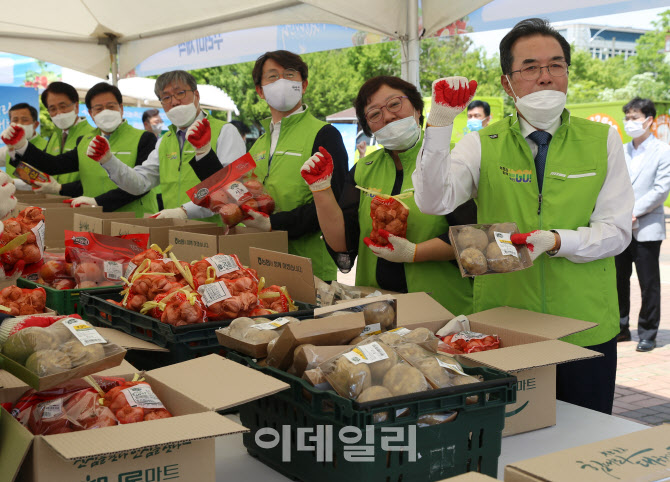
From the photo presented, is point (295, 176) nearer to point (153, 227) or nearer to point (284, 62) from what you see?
point (284, 62)

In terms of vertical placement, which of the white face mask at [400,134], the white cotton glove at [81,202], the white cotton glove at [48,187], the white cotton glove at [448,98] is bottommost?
the white cotton glove at [81,202]

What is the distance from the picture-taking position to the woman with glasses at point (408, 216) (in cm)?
290

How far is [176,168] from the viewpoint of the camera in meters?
4.53

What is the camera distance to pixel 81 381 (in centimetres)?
157

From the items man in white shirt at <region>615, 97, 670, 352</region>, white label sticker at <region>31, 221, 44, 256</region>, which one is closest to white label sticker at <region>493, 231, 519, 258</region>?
white label sticker at <region>31, 221, 44, 256</region>

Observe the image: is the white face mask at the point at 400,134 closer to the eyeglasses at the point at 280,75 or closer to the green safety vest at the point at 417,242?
the green safety vest at the point at 417,242

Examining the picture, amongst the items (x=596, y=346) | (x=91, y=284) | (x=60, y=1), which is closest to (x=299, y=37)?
(x=60, y=1)

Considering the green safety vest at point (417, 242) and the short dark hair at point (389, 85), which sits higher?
the short dark hair at point (389, 85)

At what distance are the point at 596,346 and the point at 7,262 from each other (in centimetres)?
224

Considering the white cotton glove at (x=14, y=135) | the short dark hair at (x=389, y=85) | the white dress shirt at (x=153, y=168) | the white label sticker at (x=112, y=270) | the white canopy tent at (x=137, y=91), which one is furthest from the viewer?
the white canopy tent at (x=137, y=91)

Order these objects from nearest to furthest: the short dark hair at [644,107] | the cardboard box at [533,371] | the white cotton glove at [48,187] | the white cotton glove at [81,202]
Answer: the cardboard box at [533,371], the white cotton glove at [81,202], the white cotton glove at [48,187], the short dark hair at [644,107]

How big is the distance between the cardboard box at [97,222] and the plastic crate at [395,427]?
6.79ft

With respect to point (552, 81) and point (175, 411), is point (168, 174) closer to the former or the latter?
point (552, 81)

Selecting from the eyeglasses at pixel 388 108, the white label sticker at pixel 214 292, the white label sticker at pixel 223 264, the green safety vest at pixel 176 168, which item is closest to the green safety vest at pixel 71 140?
the green safety vest at pixel 176 168
